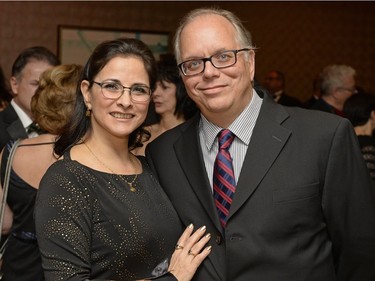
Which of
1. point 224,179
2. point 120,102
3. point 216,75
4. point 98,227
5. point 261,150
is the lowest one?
point 98,227

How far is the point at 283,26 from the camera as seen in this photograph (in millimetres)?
8211

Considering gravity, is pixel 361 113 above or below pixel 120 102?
below

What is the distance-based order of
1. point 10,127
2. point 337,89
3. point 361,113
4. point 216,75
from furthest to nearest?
point 337,89 → point 361,113 → point 10,127 → point 216,75

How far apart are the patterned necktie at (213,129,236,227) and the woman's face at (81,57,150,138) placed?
32cm

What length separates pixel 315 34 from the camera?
839 cm

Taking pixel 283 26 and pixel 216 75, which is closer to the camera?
pixel 216 75

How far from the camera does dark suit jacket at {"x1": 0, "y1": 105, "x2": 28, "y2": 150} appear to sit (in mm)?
3291

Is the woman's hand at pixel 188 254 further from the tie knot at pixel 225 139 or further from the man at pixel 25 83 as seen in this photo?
the man at pixel 25 83

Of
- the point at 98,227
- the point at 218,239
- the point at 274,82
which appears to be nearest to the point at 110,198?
the point at 98,227

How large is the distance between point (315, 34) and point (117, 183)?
705 centimetres

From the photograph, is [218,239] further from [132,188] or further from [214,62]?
[214,62]

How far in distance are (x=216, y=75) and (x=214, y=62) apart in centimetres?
5

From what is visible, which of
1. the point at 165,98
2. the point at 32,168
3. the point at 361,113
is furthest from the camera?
the point at 361,113

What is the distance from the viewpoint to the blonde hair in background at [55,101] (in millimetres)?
2549
